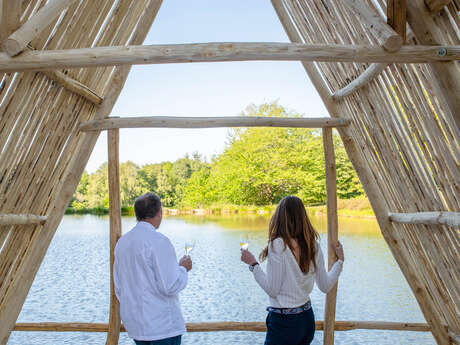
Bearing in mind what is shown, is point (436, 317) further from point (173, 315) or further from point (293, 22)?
point (293, 22)

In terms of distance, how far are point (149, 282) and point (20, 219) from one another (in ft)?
4.41

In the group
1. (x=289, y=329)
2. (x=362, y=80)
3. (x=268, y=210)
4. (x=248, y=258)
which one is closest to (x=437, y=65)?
(x=362, y=80)

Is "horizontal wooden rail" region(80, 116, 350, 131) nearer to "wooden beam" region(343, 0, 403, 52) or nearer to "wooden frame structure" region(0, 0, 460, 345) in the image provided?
"wooden frame structure" region(0, 0, 460, 345)

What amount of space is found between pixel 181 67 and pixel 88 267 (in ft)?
44.9

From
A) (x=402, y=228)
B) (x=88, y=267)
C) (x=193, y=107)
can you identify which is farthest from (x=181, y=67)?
(x=402, y=228)

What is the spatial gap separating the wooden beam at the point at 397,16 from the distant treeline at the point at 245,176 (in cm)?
886

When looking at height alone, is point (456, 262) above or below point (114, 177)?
below

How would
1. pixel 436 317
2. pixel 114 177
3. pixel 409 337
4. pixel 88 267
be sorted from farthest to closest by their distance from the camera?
pixel 88 267
pixel 409 337
pixel 114 177
pixel 436 317

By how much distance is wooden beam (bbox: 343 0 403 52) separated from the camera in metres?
2.15

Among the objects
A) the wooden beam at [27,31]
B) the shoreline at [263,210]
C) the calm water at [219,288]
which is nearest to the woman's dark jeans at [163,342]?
the wooden beam at [27,31]

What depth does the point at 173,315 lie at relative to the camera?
2.23 m

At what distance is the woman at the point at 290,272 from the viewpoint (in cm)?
219

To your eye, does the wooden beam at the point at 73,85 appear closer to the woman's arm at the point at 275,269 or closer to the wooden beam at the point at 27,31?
the wooden beam at the point at 27,31

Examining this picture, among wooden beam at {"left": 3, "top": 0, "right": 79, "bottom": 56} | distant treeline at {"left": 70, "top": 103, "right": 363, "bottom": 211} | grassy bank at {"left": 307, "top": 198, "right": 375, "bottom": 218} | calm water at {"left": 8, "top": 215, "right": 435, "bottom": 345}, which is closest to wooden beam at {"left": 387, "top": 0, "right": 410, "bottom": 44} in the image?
wooden beam at {"left": 3, "top": 0, "right": 79, "bottom": 56}
